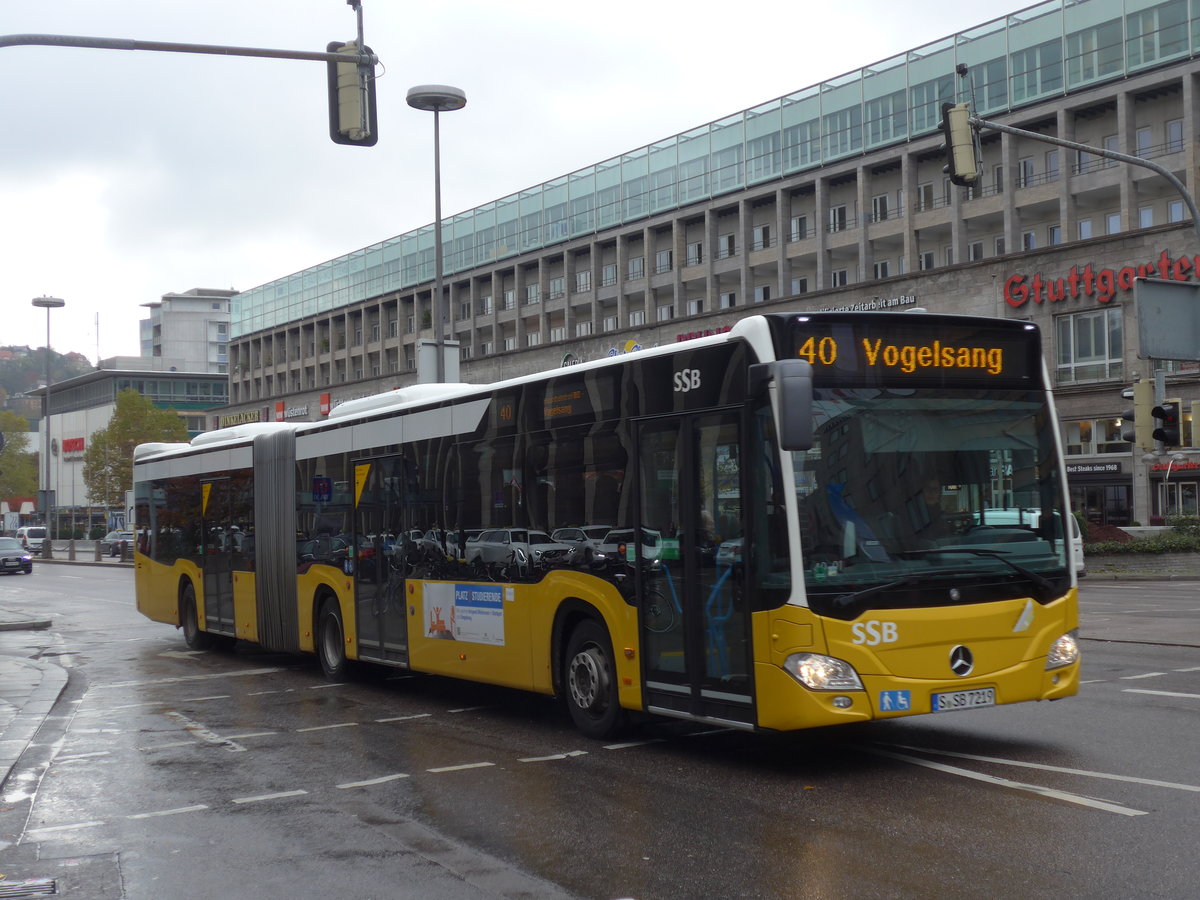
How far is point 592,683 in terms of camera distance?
9.91m

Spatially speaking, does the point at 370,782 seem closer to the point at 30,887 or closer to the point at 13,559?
the point at 30,887

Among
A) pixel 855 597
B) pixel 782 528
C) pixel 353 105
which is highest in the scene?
pixel 353 105

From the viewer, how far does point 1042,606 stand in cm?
861

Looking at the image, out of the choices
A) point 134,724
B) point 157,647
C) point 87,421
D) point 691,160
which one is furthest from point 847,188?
point 87,421

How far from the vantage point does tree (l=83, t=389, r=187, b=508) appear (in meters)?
79.4

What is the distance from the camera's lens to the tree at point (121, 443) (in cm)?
7944

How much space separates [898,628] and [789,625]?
0.68 meters

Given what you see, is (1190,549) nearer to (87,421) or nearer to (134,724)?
(134,724)

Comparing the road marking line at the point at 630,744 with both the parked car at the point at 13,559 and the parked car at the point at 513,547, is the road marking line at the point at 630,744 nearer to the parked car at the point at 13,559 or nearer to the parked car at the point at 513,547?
the parked car at the point at 513,547

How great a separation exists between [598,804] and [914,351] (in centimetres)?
354

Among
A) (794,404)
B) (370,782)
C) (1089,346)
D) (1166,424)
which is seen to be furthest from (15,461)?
(794,404)

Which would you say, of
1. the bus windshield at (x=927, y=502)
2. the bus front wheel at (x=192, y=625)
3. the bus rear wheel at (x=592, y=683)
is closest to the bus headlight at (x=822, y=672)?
the bus windshield at (x=927, y=502)

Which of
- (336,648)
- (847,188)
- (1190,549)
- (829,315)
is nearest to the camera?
(829,315)

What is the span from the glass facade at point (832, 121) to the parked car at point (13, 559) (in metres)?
31.7
